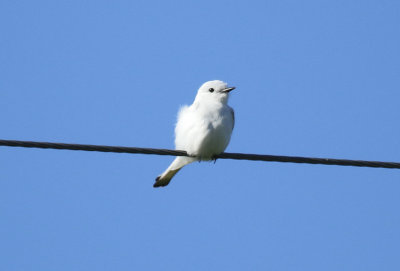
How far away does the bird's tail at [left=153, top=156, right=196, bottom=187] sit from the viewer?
314 inches

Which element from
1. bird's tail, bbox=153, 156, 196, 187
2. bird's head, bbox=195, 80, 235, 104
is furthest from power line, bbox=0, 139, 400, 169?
bird's head, bbox=195, 80, 235, 104

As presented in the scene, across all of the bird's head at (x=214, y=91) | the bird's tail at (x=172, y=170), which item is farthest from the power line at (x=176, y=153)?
the bird's head at (x=214, y=91)

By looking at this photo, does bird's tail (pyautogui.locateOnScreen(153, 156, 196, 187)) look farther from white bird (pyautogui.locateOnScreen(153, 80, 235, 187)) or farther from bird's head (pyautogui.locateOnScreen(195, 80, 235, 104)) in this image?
bird's head (pyautogui.locateOnScreen(195, 80, 235, 104))

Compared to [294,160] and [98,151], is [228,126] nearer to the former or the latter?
[294,160]

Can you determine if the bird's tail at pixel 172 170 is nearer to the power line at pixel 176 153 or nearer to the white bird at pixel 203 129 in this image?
the white bird at pixel 203 129

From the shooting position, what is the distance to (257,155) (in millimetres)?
5988

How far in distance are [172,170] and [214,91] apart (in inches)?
47.6

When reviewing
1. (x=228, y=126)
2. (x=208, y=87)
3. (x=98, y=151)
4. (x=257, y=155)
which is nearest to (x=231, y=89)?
(x=208, y=87)

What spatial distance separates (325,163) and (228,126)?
198 centimetres

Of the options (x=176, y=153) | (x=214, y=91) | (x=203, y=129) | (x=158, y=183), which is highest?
(x=214, y=91)

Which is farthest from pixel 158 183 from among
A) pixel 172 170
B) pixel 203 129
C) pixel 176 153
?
pixel 176 153

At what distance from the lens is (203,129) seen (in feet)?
24.4

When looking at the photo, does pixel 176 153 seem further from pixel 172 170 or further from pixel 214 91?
pixel 214 91

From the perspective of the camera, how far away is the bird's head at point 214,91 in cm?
838
